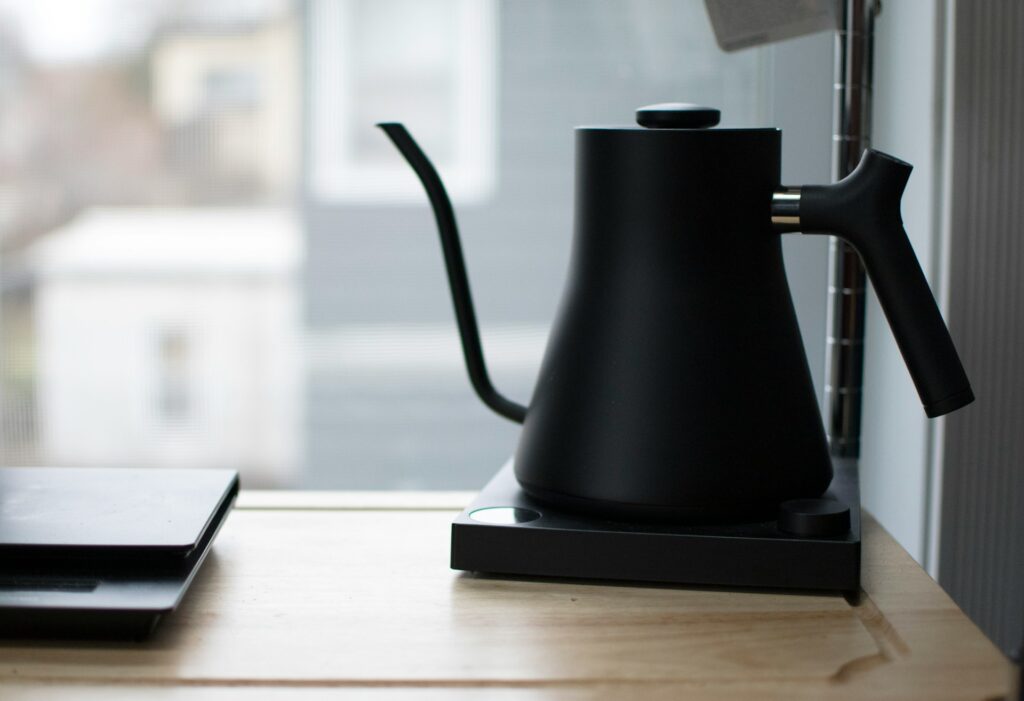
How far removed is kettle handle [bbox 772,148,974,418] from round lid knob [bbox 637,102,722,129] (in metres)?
0.08

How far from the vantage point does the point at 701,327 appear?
1.99 ft

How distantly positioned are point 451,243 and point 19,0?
62cm

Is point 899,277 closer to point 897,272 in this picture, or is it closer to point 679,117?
point 897,272

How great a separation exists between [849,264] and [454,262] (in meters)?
0.26

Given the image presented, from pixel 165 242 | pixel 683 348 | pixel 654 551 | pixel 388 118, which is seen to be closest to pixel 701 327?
pixel 683 348

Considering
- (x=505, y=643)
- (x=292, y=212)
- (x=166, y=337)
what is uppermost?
(x=292, y=212)

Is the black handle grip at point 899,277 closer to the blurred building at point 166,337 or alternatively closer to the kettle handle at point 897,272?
the kettle handle at point 897,272

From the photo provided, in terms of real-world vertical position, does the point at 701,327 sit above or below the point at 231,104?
below

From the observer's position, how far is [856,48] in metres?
0.76

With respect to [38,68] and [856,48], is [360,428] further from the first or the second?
[856,48]

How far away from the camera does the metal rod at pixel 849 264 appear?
0.76 m

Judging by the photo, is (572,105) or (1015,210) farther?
(572,105)

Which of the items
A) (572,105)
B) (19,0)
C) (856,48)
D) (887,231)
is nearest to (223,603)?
(887,231)

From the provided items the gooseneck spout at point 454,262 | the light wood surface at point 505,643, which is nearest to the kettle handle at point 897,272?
the light wood surface at point 505,643
